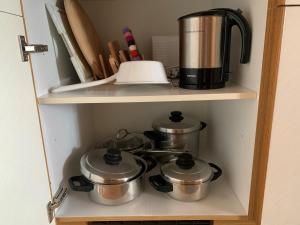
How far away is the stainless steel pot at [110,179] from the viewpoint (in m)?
0.74

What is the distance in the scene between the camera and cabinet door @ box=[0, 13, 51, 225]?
1.58 feet

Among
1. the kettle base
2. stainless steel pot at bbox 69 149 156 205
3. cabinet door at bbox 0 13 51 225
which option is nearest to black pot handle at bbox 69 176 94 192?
stainless steel pot at bbox 69 149 156 205

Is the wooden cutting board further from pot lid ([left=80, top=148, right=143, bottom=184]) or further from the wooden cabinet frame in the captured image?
the wooden cabinet frame

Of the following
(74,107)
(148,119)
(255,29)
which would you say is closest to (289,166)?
(255,29)

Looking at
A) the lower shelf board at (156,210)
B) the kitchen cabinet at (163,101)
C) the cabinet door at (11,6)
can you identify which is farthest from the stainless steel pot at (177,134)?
the cabinet door at (11,6)

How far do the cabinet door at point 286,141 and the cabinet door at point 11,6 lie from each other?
2.07ft

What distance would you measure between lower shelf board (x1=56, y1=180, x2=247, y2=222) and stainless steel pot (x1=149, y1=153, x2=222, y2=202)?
31mm

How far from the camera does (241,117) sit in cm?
75

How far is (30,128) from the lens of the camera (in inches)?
23.3

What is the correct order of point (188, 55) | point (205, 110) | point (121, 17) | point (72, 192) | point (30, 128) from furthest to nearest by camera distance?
point (205, 110) < point (121, 17) < point (72, 192) < point (188, 55) < point (30, 128)

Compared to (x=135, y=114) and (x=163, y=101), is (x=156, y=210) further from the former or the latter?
(x=135, y=114)

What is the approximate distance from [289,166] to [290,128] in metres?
0.11

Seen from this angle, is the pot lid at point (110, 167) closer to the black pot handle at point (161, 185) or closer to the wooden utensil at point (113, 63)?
the black pot handle at point (161, 185)

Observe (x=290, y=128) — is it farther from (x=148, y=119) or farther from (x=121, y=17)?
(x=121, y=17)
